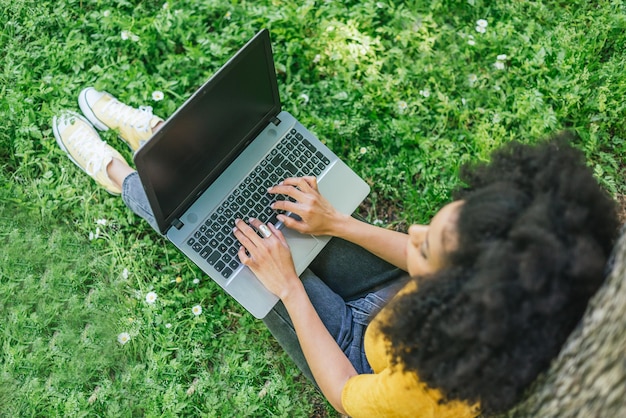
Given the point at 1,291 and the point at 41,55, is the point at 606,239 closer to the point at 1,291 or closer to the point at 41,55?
the point at 1,291

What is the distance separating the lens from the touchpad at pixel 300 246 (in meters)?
2.31

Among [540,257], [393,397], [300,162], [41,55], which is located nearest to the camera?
[540,257]

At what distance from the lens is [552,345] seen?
1.43 meters

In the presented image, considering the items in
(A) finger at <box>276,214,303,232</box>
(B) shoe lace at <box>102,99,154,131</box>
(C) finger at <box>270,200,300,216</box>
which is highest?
(C) finger at <box>270,200,300,216</box>

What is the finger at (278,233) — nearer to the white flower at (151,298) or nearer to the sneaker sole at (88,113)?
the white flower at (151,298)

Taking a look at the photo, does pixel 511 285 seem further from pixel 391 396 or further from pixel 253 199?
pixel 253 199

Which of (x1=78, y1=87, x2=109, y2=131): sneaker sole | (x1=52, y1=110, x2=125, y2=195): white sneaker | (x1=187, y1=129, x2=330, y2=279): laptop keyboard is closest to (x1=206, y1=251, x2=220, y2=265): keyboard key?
(x1=187, y1=129, x2=330, y2=279): laptop keyboard

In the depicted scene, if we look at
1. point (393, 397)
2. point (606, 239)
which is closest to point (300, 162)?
point (393, 397)

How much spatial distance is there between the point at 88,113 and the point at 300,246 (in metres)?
1.45

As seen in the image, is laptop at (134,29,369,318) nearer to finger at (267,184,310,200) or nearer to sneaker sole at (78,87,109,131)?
finger at (267,184,310,200)

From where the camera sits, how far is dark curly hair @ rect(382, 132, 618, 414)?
1348 mm

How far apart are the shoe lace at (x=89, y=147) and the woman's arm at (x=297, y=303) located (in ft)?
3.25

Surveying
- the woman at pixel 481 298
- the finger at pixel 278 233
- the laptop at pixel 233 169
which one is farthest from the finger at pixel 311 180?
the woman at pixel 481 298

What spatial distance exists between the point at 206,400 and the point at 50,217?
1.20m
